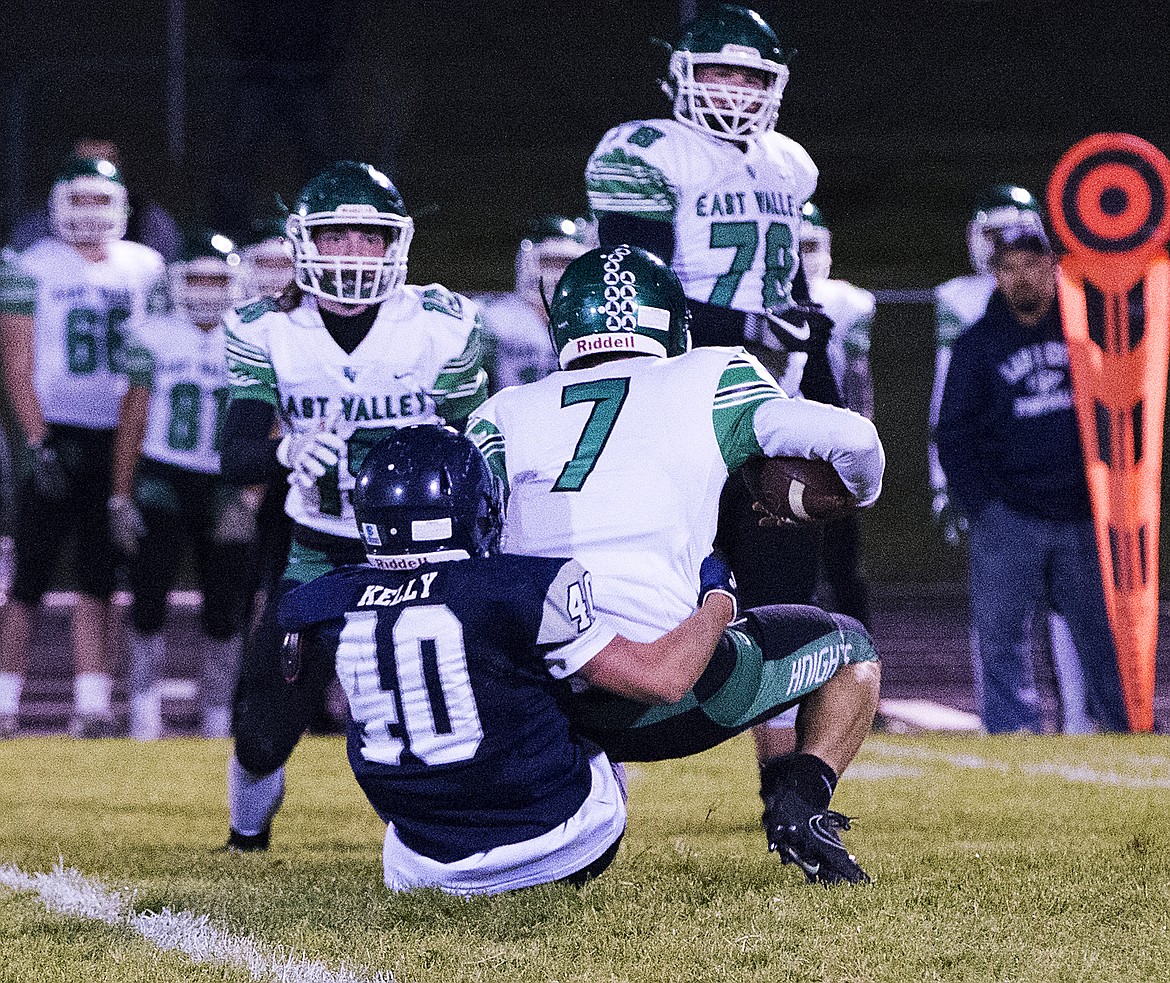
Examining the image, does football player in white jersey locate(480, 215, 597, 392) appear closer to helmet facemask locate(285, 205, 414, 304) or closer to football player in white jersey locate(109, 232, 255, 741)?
football player in white jersey locate(109, 232, 255, 741)

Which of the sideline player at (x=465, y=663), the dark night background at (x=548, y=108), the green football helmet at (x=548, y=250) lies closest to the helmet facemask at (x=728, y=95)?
the sideline player at (x=465, y=663)

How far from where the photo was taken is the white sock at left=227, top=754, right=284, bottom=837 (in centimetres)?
410

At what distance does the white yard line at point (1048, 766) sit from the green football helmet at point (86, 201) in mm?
3761

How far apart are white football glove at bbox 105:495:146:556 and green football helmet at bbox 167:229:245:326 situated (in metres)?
0.80

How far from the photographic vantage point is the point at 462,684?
2.91 metres

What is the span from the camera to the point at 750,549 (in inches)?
165

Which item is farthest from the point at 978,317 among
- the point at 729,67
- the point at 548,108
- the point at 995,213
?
the point at 548,108

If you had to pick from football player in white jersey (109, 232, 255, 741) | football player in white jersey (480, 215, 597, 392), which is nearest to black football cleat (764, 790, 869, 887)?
football player in white jersey (109, 232, 255, 741)

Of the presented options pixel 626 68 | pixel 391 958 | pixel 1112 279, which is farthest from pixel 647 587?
pixel 626 68

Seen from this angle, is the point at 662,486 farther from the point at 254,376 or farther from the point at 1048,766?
the point at 1048,766

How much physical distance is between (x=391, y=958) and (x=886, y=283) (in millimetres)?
14340

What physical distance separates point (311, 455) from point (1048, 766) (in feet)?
7.85

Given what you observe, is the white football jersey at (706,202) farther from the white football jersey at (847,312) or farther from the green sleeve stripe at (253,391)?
the white football jersey at (847,312)

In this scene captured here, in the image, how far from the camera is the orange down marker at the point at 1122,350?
6.25m
